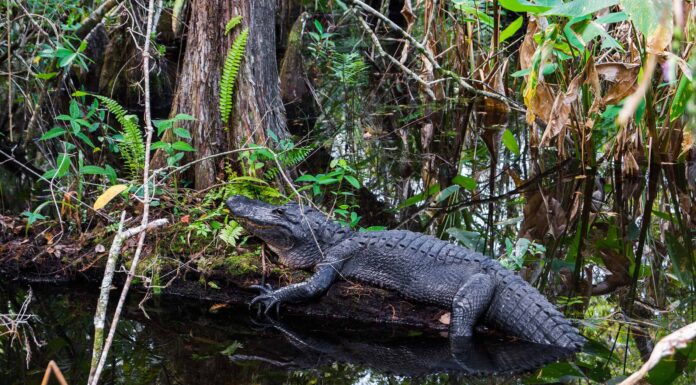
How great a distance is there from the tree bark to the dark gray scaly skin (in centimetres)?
54

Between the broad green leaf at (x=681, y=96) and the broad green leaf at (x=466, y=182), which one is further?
the broad green leaf at (x=466, y=182)

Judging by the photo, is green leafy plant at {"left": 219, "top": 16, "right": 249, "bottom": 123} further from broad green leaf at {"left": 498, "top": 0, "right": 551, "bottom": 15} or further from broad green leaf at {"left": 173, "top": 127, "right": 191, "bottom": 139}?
broad green leaf at {"left": 498, "top": 0, "right": 551, "bottom": 15}

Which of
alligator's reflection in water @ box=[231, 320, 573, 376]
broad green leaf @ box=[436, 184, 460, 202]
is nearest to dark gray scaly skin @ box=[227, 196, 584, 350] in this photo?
alligator's reflection in water @ box=[231, 320, 573, 376]

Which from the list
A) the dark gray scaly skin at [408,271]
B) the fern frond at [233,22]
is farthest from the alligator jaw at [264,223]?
the fern frond at [233,22]

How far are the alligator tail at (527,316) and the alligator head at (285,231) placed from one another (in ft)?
3.77

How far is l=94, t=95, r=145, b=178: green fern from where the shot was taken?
483 cm

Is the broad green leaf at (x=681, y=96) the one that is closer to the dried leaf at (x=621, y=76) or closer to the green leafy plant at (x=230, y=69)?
the dried leaf at (x=621, y=76)

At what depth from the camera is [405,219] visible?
593 centimetres

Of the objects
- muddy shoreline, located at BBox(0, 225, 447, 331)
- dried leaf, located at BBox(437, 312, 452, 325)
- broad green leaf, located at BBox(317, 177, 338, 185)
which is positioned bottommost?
muddy shoreline, located at BBox(0, 225, 447, 331)

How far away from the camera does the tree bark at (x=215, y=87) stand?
17.3ft

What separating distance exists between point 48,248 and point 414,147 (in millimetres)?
4109

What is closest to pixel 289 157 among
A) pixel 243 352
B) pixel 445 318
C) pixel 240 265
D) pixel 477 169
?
pixel 240 265

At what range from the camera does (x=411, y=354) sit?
3809 millimetres

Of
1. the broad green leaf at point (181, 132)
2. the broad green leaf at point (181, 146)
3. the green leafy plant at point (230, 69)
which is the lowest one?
the broad green leaf at point (181, 146)
